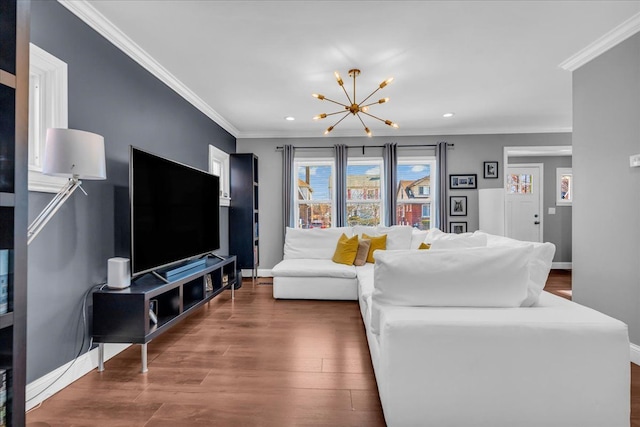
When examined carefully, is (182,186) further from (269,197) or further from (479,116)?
(479,116)

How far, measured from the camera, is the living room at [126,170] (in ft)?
6.34

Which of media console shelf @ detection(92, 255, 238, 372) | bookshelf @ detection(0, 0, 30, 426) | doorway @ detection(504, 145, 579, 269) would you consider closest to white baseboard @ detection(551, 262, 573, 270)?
doorway @ detection(504, 145, 579, 269)

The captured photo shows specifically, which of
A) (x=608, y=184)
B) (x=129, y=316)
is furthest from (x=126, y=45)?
(x=608, y=184)

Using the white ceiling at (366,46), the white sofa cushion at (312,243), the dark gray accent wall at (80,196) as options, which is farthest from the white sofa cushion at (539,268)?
the white sofa cushion at (312,243)

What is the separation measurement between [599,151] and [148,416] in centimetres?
383

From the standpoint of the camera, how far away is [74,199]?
6.89 feet

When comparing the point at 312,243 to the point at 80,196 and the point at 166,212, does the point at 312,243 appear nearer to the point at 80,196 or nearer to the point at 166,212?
the point at 166,212

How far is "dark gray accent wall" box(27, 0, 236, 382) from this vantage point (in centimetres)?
188

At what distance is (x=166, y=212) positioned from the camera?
9.34 ft

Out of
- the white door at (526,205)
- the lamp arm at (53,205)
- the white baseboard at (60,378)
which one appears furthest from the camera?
the white door at (526,205)

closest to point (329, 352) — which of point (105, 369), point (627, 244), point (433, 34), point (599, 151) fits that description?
point (105, 369)

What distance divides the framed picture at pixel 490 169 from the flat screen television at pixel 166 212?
4374mm

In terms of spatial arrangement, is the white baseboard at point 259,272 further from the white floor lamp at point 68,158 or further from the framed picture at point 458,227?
the white floor lamp at point 68,158

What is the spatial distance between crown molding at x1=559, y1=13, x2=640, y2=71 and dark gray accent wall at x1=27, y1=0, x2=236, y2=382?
391cm
